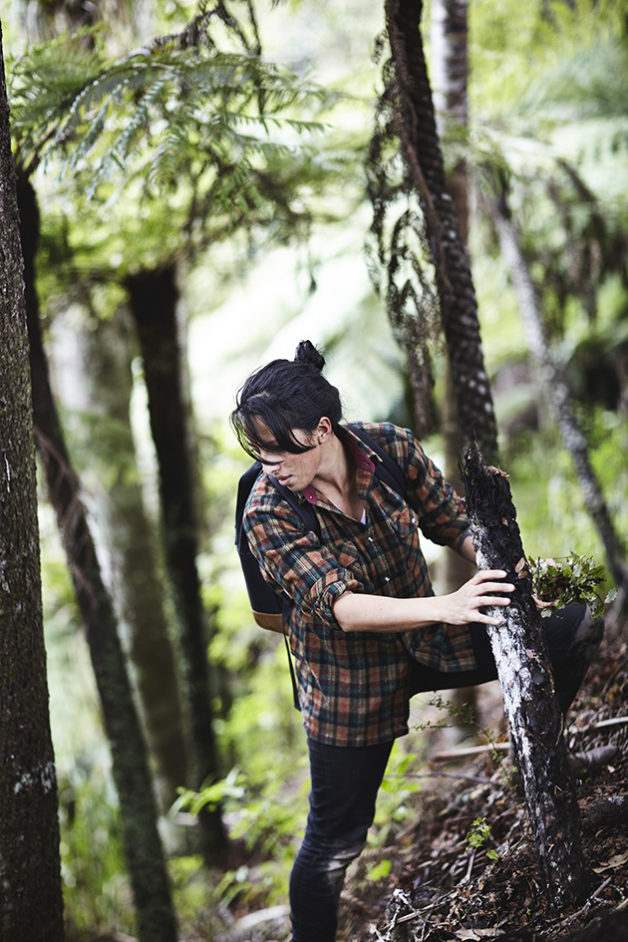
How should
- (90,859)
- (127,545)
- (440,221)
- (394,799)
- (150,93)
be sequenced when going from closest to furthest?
(150,93) → (440,221) → (394,799) → (90,859) → (127,545)

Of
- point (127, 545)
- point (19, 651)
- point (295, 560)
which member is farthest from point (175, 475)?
point (295, 560)

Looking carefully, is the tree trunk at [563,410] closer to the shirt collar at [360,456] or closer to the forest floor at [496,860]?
the forest floor at [496,860]

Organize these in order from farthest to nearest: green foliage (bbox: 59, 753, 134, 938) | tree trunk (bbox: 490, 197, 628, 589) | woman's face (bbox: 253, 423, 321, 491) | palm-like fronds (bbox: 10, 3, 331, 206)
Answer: green foliage (bbox: 59, 753, 134, 938) → tree trunk (bbox: 490, 197, 628, 589) → palm-like fronds (bbox: 10, 3, 331, 206) → woman's face (bbox: 253, 423, 321, 491)

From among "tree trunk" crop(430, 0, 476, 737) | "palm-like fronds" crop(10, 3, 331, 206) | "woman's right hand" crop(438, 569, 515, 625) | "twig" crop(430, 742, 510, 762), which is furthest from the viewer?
"tree trunk" crop(430, 0, 476, 737)

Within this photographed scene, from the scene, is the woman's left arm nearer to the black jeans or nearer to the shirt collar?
the black jeans

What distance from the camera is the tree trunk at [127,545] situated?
242 inches

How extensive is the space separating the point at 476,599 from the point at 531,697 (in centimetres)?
34

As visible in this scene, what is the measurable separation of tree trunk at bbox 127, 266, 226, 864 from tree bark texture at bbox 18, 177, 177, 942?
1025 millimetres

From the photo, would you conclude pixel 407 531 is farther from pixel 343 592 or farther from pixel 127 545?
pixel 127 545

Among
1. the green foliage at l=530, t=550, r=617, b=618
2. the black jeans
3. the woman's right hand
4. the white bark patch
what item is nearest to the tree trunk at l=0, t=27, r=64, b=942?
the white bark patch

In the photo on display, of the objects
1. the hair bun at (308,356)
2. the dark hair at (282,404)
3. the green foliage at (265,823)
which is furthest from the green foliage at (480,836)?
the hair bun at (308,356)

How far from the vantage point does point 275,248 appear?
5.64 meters

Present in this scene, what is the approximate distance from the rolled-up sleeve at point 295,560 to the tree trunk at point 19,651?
683mm

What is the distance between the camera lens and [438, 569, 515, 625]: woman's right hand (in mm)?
1973
